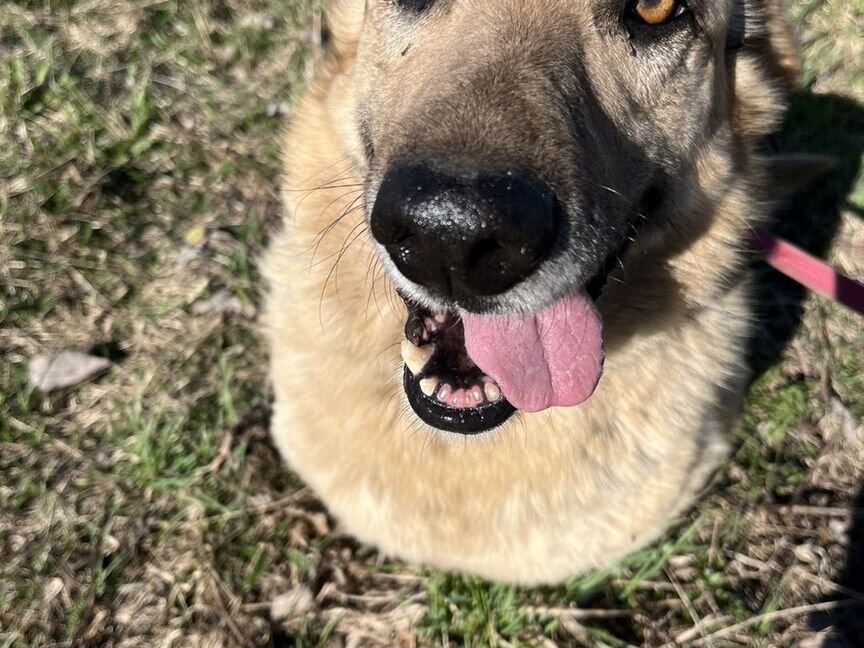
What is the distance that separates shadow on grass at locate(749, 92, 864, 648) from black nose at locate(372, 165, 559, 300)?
9.77ft

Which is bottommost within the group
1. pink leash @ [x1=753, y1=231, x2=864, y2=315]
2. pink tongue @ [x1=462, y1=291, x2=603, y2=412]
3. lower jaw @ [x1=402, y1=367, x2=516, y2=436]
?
lower jaw @ [x1=402, y1=367, x2=516, y2=436]

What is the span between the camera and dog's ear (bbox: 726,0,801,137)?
122 inches

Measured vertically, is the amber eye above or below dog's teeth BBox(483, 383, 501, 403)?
above

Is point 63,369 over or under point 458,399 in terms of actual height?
under

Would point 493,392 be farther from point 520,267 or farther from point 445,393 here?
point 520,267

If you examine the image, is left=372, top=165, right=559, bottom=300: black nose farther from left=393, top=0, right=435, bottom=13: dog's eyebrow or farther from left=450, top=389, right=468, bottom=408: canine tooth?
left=393, top=0, right=435, bottom=13: dog's eyebrow

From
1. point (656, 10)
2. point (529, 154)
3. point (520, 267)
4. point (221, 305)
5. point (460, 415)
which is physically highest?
point (656, 10)

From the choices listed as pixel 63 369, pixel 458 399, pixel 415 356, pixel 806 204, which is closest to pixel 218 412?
pixel 63 369

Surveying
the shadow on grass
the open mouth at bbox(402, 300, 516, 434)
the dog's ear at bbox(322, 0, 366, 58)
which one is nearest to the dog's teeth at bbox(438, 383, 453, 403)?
the open mouth at bbox(402, 300, 516, 434)

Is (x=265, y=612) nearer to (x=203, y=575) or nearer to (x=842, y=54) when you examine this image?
(x=203, y=575)

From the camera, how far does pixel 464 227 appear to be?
192 cm

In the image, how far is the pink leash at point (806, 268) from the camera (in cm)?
330

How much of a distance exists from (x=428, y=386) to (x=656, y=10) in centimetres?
161

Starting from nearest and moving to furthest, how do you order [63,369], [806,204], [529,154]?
[529,154]
[63,369]
[806,204]
